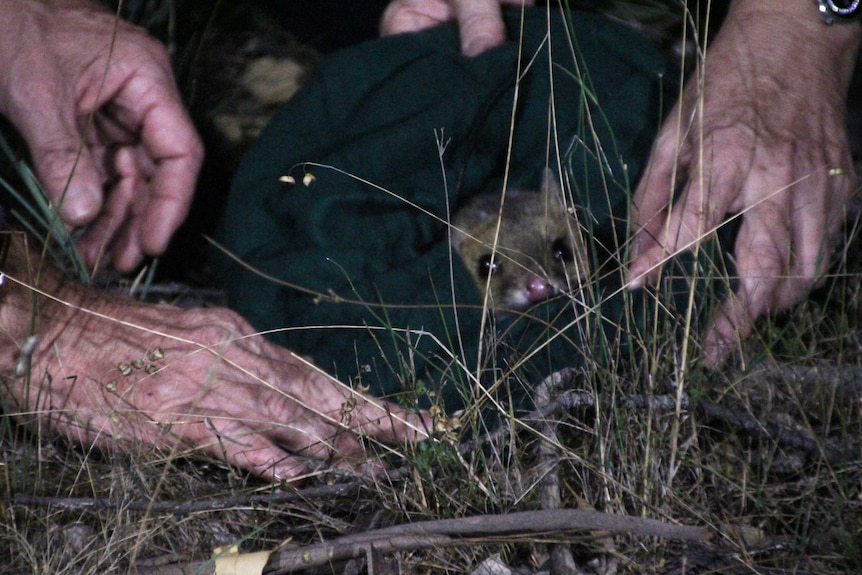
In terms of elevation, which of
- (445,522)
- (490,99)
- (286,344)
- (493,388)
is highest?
(490,99)

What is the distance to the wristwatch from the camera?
2.49 meters

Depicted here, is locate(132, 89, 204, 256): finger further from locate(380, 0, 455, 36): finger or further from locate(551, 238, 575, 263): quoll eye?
locate(551, 238, 575, 263): quoll eye

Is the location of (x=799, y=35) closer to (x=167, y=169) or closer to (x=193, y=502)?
(x=167, y=169)

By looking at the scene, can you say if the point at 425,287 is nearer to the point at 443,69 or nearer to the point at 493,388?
the point at 443,69

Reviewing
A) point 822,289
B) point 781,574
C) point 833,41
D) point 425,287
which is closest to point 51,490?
point 425,287

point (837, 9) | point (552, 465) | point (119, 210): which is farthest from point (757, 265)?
point (119, 210)

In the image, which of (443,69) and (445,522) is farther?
(443,69)

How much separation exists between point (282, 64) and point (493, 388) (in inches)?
91.8

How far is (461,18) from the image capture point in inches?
110

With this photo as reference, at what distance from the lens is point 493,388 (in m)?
1.58

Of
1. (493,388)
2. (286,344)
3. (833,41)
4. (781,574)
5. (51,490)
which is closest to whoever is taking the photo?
(781,574)

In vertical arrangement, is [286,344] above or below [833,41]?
below

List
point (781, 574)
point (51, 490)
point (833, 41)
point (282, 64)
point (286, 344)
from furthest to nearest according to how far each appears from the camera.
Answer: point (282, 64) < point (833, 41) < point (286, 344) < point (51, 490) < point (781, 574)

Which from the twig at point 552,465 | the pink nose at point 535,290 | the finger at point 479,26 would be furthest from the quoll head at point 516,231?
the twig at point 552,465
